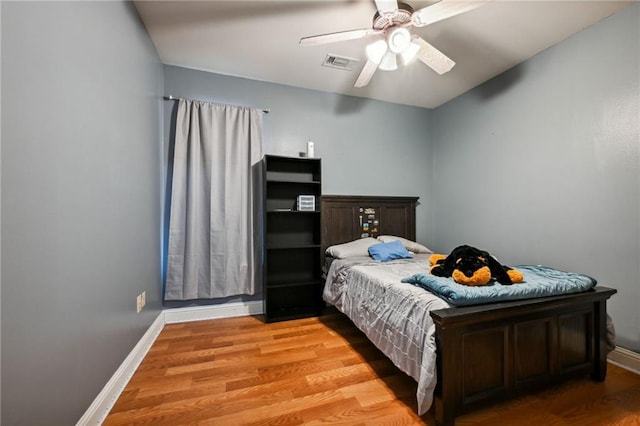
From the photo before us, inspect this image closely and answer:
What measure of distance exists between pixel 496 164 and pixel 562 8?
4.57 ft

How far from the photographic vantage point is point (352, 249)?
9.36ft

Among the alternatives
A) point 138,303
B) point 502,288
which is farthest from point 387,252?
point 138,303

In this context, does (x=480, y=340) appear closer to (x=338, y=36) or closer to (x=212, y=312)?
(x=338, y=36)

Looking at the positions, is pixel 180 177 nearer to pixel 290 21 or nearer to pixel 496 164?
pixel 290 21

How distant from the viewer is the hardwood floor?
4.52 ft

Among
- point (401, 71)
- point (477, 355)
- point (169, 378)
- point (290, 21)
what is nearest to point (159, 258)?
point (169, 378)

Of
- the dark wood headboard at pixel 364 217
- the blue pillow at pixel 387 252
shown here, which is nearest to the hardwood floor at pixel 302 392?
the blue pillow at pixel 387 252

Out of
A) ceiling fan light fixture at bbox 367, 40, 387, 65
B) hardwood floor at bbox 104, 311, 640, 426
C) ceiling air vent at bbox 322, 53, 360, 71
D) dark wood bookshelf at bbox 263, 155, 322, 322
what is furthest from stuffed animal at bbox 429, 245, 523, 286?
ceiling air vent at bbox 322, 53, 360, 71

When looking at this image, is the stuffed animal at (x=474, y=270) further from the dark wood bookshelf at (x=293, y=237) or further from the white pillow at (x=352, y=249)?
the dark wood bookshelf at (x=293, y=237)

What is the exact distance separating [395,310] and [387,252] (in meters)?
1.09

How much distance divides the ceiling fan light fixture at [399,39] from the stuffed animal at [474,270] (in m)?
1.56

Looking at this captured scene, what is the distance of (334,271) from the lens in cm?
263

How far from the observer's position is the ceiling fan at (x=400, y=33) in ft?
5.09

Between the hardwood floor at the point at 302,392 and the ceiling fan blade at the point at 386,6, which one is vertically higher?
the ceiling fan blade at the point at 386,6
